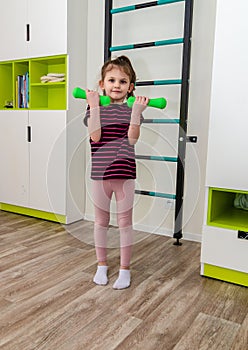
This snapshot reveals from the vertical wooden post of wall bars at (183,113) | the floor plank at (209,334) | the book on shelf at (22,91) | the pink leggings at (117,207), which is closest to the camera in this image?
the floor plank at (209,334)

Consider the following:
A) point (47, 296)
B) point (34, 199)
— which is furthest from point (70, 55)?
point (47, 296)

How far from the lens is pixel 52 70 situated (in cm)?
269

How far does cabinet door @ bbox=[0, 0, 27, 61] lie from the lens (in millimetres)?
2521

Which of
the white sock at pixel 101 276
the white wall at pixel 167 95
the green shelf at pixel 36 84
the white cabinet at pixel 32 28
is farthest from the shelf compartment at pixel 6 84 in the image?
the white sock at pixel 101 276

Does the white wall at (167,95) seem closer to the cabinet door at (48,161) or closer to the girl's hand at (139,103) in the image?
the cabinet door at (48,161)

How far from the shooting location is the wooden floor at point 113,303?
1.16 m

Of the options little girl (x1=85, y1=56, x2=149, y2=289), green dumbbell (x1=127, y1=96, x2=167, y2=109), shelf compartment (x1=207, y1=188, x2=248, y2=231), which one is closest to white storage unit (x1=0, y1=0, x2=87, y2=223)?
little girl (x1=85, y1=56, x2=149, y2=289)

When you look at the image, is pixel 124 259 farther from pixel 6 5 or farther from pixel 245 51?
pixel 6 5

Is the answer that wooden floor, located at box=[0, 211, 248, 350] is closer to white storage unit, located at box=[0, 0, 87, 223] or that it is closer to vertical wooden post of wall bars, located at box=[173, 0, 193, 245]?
vertical wooden post of wall bars, located at box=[173, 0, 193, 245]

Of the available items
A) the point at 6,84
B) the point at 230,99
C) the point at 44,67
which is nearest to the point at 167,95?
the point at 230,99

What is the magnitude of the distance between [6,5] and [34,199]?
59.0 inches

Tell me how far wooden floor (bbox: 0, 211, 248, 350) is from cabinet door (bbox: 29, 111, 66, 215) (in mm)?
499

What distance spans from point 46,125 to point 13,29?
0.80 metres

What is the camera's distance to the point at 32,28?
2479mm
